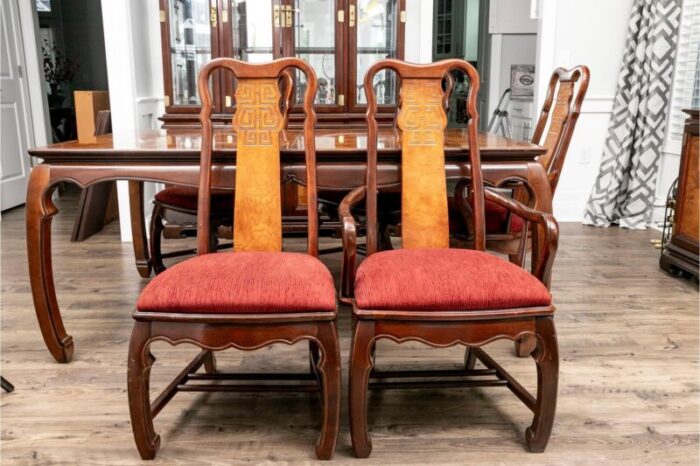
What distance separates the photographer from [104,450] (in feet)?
5.04

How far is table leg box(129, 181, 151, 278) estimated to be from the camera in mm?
2955

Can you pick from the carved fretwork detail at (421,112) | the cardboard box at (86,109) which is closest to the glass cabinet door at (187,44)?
the cardboard box at (86,109)

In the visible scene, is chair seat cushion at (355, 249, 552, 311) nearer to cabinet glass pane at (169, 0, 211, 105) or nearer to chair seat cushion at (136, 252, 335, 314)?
chair seat cushion at (136, 252, 335, 314)

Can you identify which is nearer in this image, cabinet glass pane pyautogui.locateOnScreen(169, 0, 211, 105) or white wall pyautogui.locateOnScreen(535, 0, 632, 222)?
cabinet glass pane pyautogui.locateOnScreen(169, 0, 211, 105)

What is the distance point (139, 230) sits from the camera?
301 cm

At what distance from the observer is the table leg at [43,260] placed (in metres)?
1.88

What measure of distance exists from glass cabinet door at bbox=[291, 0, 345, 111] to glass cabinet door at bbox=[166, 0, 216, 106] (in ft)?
1.94

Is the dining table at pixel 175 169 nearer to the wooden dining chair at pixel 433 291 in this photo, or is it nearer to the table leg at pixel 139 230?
the wooden dining chair at pixel 433 291

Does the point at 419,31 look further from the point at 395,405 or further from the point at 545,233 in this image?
the point at 395,405

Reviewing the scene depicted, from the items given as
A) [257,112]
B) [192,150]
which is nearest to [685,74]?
[257,112]

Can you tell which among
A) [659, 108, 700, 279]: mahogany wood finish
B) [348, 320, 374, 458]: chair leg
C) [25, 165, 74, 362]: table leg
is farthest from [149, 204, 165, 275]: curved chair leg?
[659, 108, 700, 279]: mahogany wood finish

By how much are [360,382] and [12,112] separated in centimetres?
460

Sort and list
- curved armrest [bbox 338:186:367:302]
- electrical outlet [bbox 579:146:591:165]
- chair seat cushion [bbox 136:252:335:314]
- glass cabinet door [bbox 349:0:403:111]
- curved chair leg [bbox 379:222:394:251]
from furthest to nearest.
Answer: electrical outlet [bbox 579:146:591:165] → glass cabinet door [bbox 349:0:403:111] → curved chair leg [bbox 379:222:394:251] → curved armrest [bbox 338:186:367:302] → chair seat cushion [bbox 136:252:335:314]

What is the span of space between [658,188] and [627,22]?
118 cm
